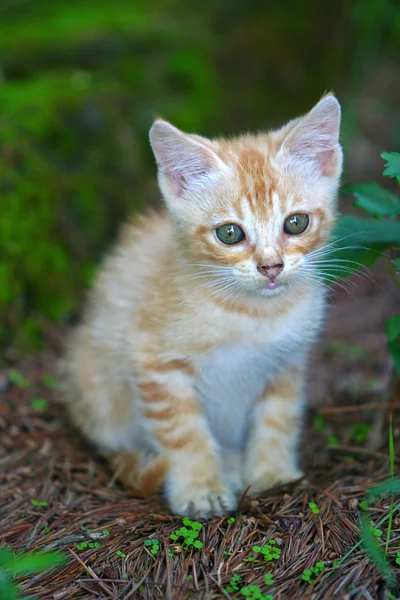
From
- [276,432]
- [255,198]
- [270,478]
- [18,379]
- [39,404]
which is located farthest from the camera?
[18,379]

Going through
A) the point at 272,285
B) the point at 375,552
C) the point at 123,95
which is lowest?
the point at 375,552

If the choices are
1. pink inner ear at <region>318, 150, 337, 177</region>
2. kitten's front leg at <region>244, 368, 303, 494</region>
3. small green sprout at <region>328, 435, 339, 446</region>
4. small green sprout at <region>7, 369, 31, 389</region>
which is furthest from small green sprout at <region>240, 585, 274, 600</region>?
small green sprout at <region>7, 369, 31, 389</region>

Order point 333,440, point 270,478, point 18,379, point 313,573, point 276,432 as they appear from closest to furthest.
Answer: point 313,573
point 270,478
point 276,432
point 333,440
point 18,379

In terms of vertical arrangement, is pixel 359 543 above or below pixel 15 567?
below

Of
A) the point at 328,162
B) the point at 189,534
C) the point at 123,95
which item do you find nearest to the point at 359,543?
A: the point at 189,534

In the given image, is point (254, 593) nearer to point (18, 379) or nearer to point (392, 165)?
point (392, 165)

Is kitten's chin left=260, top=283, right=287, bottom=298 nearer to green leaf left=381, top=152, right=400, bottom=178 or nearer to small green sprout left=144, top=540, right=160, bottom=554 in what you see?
green leaf left=381, top=152, right=400, bottom=178

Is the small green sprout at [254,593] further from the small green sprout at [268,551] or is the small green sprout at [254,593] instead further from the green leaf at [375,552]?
the green leaf at [375,552]

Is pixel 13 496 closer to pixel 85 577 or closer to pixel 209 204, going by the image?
pixel 85 577

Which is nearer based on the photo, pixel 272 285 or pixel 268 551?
pixel 268 551
